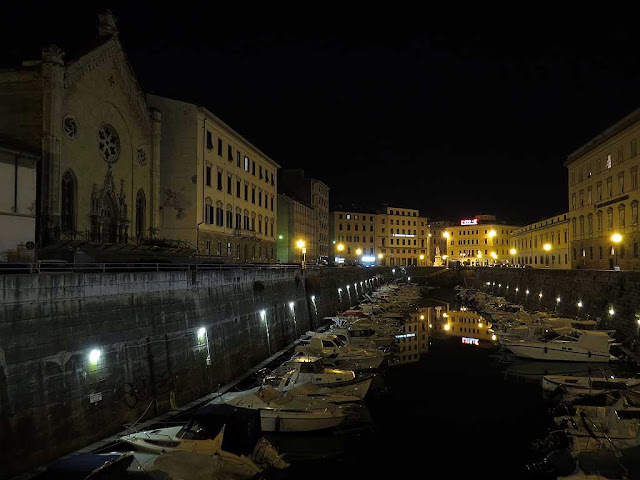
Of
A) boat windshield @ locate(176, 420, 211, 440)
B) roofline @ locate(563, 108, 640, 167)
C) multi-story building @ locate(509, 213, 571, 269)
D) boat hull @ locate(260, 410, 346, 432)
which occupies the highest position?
roofline @ locate(563, 108, 640, 167)

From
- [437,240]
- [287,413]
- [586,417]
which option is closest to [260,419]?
[287,413]

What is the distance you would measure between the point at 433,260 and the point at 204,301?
154181mm

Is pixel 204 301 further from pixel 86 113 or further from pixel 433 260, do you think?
pixel 433 260

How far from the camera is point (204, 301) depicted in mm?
26453

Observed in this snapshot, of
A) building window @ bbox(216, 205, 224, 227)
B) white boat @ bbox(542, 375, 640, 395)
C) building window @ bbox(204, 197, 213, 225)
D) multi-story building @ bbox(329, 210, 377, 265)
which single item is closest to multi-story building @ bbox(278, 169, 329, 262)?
multi-story building @ bbox(329, 210, 377, 265)

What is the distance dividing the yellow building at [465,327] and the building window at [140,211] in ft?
96.1

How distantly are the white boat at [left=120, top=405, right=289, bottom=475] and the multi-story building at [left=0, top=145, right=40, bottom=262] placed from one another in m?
13.1

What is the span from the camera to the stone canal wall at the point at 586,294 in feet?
125

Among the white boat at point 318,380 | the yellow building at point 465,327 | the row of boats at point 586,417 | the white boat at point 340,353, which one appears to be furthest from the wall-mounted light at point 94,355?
the yellow building at point 465,327

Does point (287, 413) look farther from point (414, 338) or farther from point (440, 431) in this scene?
point (414, 338)

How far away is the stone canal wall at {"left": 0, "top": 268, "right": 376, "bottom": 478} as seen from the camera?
50.2ft

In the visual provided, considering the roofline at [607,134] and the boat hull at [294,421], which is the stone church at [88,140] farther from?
the roofline at [607,134]

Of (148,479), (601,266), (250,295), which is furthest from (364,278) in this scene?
(148,479)

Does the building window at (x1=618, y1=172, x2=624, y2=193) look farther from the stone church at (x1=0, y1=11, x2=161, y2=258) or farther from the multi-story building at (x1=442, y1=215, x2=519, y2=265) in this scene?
the multi-story building at (x1=442, y1=215, x2=519, y2=265)
